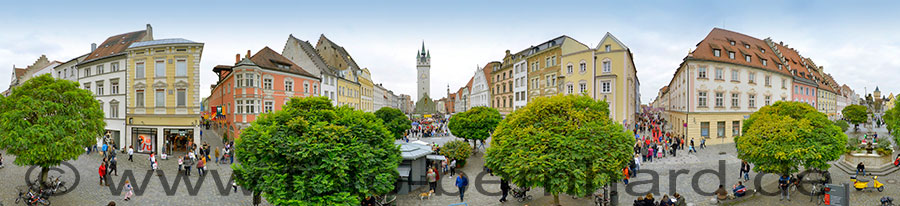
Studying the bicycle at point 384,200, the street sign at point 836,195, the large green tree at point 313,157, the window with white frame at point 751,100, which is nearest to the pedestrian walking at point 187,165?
the large green tree at point 313,157

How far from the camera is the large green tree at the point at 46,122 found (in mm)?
14984

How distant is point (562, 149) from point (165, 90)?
2847 centimetres

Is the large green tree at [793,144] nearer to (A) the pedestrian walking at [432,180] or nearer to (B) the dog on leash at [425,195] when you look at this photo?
(A) the pedestrian walking at [432,180]

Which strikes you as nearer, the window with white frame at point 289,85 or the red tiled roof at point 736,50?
the red tiled roof at point 736,50

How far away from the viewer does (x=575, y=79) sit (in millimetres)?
39219

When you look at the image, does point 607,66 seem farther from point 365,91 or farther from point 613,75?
point 365,91

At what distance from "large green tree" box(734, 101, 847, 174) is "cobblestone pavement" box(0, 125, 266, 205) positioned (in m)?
20.5

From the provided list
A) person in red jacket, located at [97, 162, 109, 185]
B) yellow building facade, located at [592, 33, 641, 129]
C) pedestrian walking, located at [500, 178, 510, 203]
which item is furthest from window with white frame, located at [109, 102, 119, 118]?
yellow building facade, located at [592, 33, 641, 129]

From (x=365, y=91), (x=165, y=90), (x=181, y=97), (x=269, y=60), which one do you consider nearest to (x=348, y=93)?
(x=365, y=91)

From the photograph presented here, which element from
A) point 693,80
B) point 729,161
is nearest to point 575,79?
point 693,80

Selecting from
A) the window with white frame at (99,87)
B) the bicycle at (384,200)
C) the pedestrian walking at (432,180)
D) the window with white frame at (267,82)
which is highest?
the window with white frame at (267,82)

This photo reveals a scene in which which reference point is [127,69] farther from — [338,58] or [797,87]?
[797,87]

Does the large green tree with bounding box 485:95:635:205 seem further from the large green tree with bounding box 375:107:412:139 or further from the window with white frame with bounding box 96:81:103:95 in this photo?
the window with white frame with bounding box 96:81:103:95

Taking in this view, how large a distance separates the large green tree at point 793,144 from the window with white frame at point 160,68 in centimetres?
3482
